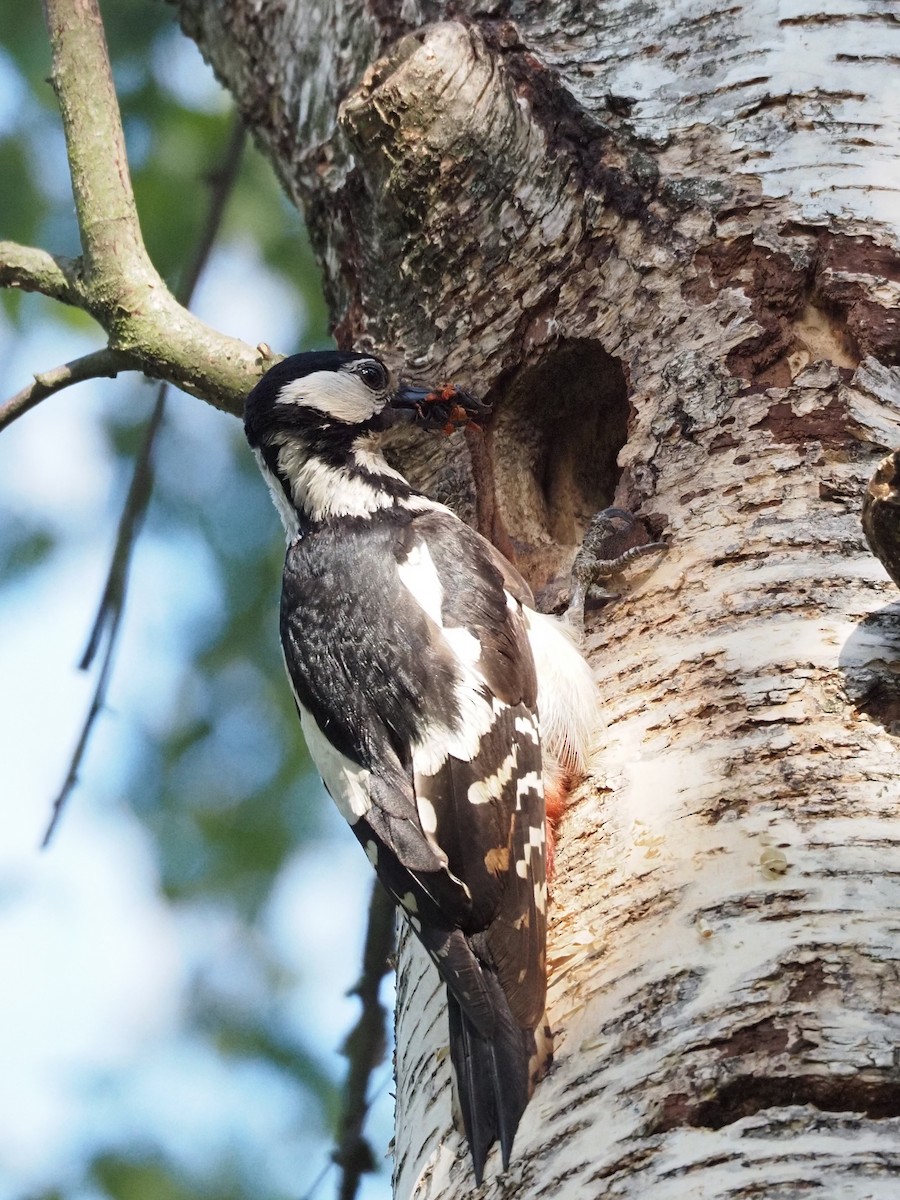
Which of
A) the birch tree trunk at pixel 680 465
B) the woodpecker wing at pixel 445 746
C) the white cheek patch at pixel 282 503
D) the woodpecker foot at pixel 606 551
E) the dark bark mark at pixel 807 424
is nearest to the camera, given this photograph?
the birch tree trunk at pixel 680 465

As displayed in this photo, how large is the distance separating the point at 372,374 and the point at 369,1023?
137 cm

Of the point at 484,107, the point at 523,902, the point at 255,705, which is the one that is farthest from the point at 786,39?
the point at 255,705

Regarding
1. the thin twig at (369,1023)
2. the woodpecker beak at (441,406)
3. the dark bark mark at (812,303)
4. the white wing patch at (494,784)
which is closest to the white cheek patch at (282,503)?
the woodpecker beak at (441,406)

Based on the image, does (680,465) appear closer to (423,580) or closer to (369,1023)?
(423,580)

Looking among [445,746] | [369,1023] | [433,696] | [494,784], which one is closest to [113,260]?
[433,696]

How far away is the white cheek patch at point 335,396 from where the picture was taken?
9.96 feet

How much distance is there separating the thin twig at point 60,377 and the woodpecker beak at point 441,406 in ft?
1.84

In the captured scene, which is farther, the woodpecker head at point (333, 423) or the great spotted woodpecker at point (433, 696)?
the woodpecker head at point (333, 423)

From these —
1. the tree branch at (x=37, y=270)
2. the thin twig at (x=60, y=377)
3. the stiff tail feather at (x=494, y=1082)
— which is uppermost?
the tree branch at (x=37, y=270)

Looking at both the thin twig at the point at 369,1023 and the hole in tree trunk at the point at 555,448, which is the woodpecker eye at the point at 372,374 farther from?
the thin twig at the point at 369,1023

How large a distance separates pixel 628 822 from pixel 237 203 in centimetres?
320

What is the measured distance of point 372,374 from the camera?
2967 millimetres

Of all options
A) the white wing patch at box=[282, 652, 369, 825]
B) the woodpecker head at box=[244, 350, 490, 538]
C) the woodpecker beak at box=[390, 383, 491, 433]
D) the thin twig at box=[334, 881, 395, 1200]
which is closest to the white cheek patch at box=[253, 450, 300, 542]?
the woodpecker head at box=[244, 350, 490, 538]

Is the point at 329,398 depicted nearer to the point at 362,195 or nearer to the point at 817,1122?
the point at 362,195
